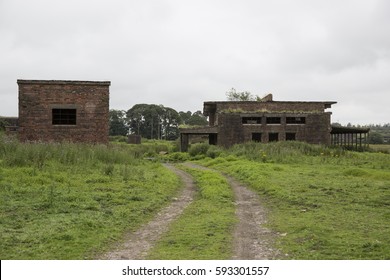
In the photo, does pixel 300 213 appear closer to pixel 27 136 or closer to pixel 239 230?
pixel 239 230

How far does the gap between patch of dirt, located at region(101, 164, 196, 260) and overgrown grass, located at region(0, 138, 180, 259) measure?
0.26 m

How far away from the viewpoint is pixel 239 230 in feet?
27.5

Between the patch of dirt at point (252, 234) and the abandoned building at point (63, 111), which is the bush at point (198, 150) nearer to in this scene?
the abandoned building at point (63, 111)

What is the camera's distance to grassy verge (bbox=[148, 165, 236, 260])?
650 centimetres

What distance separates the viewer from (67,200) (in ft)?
34.3

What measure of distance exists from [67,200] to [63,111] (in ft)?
48.2

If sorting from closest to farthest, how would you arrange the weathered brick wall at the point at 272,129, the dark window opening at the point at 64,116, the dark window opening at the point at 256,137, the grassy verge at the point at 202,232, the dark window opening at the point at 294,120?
1. the grassy verge at the point at 202,232
2. the dark window opening at the point at 64,116
3. the weathered brick wall at the point at 272,129
4. the dark window opening at the point at 256,137
5. the dark window opening at the point at 294,120

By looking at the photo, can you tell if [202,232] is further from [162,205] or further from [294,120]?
[294,120]

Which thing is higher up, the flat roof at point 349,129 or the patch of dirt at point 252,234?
the flat roof at point 349,129

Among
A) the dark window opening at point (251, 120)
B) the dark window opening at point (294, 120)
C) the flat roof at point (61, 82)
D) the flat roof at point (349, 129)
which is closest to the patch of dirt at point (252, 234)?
the flat roof at point (61, 82)

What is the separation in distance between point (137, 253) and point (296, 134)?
32571 millimetres

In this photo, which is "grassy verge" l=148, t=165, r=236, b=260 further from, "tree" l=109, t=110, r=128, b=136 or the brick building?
"tree" l=109, t=110, r=128, b=136

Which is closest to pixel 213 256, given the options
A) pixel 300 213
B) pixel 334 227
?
pixel 334 227

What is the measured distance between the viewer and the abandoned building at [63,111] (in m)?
23.5
